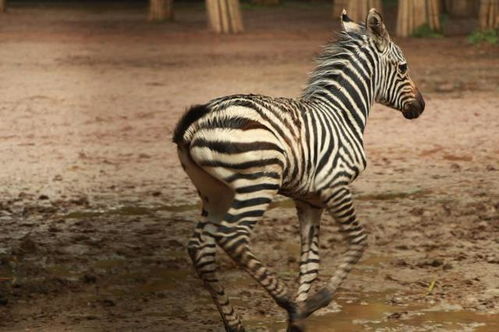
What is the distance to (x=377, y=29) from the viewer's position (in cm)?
651

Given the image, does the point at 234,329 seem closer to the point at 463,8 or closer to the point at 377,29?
the point at 377,29

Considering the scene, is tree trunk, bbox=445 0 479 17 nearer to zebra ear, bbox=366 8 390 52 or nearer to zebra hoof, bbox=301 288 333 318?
Answer: zebra ear, bbox=366 8 390 52

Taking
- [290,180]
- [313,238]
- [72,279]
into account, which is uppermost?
[290,180]

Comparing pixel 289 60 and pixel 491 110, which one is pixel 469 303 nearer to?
pixel 491 110

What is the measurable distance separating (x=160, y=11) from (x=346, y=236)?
58.3 ft

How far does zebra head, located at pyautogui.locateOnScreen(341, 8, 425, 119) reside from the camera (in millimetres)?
6535

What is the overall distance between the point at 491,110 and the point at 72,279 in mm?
7149

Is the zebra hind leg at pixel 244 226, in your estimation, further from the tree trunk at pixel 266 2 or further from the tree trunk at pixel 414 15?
the tree trunk at pixel 266 2

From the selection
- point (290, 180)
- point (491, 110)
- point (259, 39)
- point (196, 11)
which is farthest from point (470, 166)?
point (196, 11)

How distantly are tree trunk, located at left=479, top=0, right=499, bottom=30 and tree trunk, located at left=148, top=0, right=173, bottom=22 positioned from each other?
21.2 feet

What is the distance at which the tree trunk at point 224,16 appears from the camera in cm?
2134

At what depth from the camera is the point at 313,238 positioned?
247 inches

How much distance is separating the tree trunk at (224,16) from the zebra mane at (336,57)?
49.0 feet

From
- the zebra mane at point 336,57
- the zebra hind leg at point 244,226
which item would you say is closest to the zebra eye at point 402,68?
the zebra mane at point 336,57
